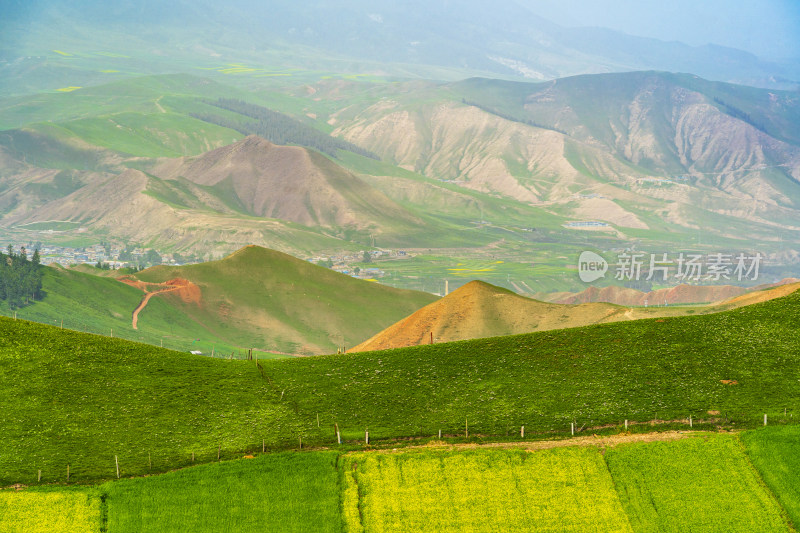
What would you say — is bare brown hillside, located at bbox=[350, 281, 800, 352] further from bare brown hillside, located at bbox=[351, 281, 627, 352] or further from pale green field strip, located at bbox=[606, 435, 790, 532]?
pale green field strip, located at bbox=[606, 435, 790, 532]

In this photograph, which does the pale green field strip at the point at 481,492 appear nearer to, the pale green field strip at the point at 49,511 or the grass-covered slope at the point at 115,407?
the grass-covered slope at the point at 115,407

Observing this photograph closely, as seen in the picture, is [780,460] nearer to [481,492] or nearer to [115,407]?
[481,492]

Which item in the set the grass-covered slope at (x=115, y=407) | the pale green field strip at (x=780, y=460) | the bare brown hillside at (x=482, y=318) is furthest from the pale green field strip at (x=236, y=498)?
the bare brown hillside at (x=482, y=318)

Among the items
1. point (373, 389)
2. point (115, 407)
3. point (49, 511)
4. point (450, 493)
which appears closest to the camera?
point (49, 511)

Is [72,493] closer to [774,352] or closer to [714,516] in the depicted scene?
[714,516]

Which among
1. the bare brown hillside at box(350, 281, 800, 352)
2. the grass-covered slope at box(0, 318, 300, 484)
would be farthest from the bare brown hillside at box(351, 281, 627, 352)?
the grass-covered slope at box(0, 318, 300, 484)

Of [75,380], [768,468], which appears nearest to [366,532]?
[768,468]

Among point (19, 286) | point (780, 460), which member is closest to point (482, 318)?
point (780, 460)
